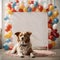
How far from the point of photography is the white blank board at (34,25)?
17.6 feet

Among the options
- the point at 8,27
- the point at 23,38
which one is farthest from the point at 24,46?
the point at 8,27

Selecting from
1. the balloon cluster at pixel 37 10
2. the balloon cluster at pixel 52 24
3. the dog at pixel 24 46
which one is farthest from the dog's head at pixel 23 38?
the balloon cluster at pixel 52 24

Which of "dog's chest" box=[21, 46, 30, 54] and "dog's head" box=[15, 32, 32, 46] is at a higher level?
"dog's head" box=[15, 32, 32, 46]

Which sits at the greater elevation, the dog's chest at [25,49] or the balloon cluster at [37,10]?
the balloon cluster at [37,10]

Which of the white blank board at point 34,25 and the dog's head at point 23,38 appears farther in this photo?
the white blank board at point 34,25

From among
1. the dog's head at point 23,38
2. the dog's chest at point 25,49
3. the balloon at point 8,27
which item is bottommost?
the dog's chest at point 25,49

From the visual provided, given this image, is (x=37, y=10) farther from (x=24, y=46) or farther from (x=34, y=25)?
(x=24, y=46)

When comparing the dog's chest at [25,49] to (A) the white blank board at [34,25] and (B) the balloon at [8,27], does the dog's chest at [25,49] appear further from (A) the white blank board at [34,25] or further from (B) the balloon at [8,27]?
(B) the balloon at [8,27]

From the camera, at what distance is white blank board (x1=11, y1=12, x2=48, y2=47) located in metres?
5.36

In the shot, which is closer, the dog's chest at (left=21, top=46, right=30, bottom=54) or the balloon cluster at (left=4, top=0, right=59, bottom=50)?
the dog's chest at (left=21, top=46, right=30, bottom=54)

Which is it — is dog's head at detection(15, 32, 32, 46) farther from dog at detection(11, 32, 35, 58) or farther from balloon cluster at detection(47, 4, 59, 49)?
balloon cluster at detection(47, 4, 59, 49)

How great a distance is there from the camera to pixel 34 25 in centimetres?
540

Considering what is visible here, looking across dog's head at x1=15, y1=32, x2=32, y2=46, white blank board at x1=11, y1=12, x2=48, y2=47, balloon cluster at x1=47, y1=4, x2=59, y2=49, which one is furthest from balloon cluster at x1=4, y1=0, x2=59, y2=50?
dog's head at x1=15, y1=32, x2=32, y2=46

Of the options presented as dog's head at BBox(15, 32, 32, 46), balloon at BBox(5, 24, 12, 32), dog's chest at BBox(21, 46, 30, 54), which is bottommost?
dog's chest at BBox(21, 46, 30, 54)
